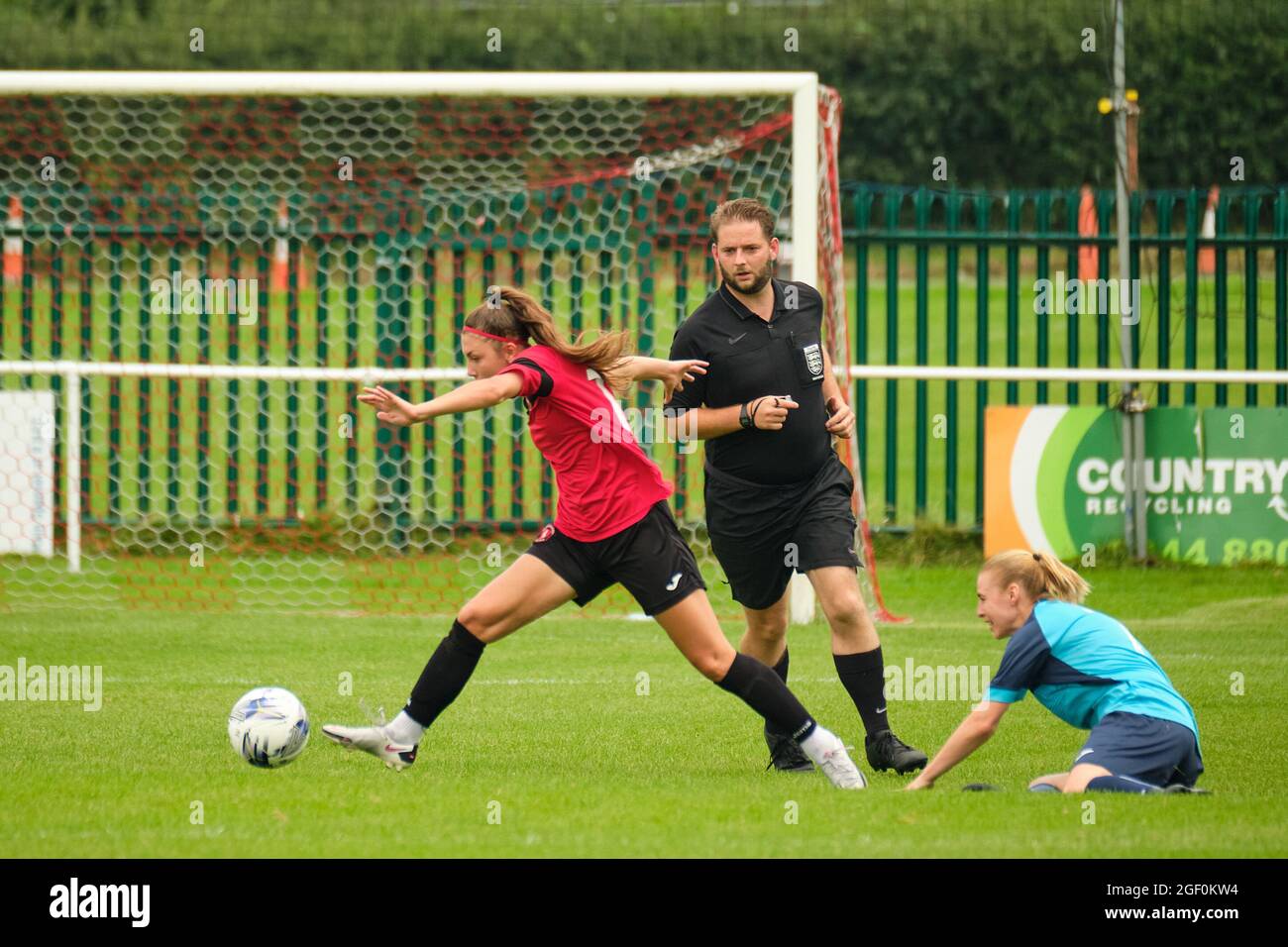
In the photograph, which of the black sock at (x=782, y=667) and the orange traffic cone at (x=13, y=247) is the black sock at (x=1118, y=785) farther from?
the orange traffic cone at (x=13, y=247)

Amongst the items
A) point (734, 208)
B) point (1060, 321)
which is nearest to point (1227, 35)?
point (1060, 321)

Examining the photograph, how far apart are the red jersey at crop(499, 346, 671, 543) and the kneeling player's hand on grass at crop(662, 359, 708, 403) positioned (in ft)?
0.75

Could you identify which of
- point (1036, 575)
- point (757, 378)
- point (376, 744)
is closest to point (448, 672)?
point (376, 744)

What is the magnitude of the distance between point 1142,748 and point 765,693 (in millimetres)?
1295

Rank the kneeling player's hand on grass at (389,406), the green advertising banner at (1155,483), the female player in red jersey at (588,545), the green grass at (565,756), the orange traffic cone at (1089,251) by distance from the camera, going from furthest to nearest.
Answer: the orange traffic cone at (1089,251), the green advertising banner at (1155,483), the female player in red jersey at (588,545), the kneeling player's hand on grass at (389,406), the green grass at (565,756)

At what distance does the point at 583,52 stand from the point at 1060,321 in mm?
8539

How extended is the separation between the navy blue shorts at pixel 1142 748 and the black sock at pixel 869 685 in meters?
0.86

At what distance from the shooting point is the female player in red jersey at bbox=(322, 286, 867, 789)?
600 centimetres

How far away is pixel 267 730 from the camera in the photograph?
6.15 metres

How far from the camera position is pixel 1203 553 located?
39.9 feet

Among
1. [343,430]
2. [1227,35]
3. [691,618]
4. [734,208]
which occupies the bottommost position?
[691,618]

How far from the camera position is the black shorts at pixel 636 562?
236 inches

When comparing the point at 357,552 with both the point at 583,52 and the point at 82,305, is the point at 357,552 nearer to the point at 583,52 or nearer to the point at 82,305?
the point at 82,305

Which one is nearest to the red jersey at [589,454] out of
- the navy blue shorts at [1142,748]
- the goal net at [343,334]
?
the navy blue shorts at [1142,748]
